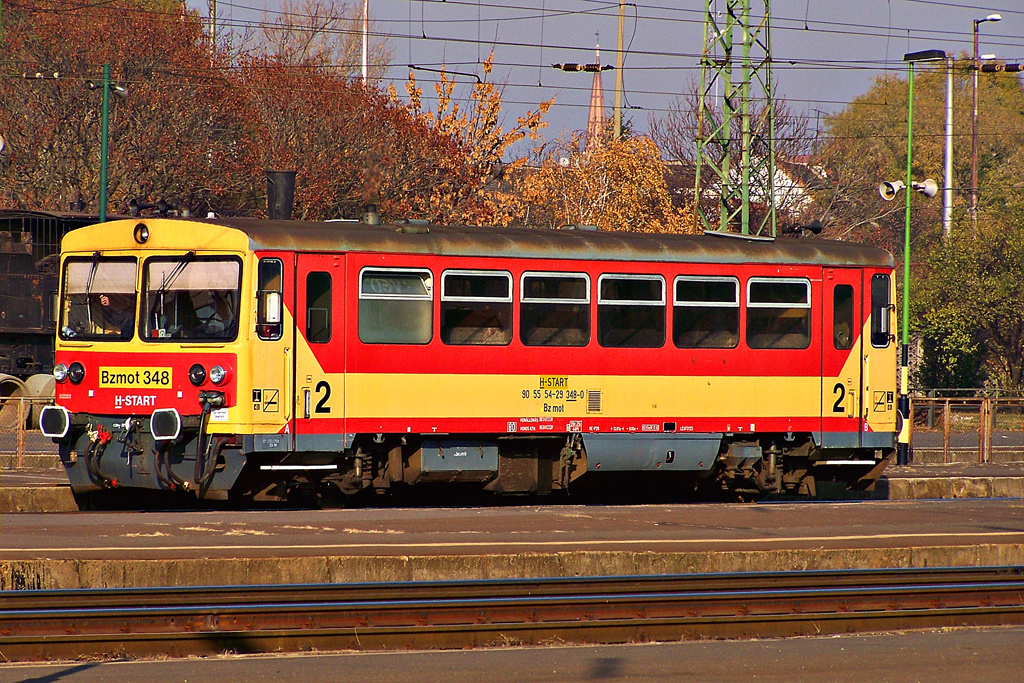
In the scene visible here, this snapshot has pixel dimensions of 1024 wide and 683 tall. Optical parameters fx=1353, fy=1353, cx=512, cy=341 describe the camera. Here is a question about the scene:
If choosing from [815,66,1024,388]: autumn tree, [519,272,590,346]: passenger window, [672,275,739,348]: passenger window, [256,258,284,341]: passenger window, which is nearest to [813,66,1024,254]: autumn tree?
[815,66,1024,388]: autumn tree

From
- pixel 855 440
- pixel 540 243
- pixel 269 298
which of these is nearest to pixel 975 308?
pixel 855 440

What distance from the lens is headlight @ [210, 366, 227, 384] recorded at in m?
14.4

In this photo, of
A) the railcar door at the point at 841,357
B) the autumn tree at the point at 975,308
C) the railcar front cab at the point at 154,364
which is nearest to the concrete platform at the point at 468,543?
the railcar front cab at the point at 154,364

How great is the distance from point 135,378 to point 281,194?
5.30 metres

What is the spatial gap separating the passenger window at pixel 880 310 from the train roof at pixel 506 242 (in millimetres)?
251

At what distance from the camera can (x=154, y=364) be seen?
14648 mm

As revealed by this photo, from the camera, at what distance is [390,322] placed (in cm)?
1520

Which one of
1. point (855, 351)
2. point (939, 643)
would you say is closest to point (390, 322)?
point (855, 351)

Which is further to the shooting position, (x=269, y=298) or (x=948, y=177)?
(x=948, y=177)

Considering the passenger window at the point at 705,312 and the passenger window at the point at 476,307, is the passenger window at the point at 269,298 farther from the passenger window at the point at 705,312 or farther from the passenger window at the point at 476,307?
the passenger window at the point at 705,312

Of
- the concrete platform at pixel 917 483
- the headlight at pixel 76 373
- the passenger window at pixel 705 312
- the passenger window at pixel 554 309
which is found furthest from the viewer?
the concrete platform at pixel 917 483

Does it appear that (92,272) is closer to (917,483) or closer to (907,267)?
(917,483)

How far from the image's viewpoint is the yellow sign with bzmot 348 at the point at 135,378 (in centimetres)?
1458

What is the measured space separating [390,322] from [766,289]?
4948 millimetres
